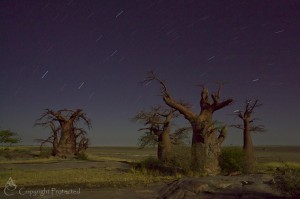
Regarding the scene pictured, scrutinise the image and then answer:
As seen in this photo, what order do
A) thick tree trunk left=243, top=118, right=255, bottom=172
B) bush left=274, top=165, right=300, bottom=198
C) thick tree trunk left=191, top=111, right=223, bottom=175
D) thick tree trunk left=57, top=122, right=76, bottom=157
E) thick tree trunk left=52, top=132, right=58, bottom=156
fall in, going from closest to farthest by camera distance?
1. bush left=274, top=165, right=300, bottom=198
2. thick tree trunk left=191, top=111, right=223, bottom=175
3. thick tree trunk left=243, top=118, right=255, bottom=172
4. thick tree trunk left=52, top=132, right=58, bottom=156
5. thick tree trunk left=57, top=122, right=76, bottom=157

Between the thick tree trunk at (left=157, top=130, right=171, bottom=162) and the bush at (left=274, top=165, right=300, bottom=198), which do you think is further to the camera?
the thick tree trunk at (left=157, top=130, right=171, bottom=162)

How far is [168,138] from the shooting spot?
72.1 ft

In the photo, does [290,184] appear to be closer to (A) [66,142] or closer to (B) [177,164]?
(B) [177,164]

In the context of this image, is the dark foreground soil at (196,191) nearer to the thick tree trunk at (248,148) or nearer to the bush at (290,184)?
the bush at (290,184)

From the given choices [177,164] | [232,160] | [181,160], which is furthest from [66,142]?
[232,160]

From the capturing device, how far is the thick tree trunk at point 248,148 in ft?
57.6

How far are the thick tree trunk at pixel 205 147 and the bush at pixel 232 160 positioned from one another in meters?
0.38

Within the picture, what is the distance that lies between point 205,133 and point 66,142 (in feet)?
62.4

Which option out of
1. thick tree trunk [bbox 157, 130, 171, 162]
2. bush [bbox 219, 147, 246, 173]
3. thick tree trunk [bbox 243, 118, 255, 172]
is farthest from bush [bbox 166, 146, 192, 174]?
thick tree trunk [bbox 243, 118, 255, 172]

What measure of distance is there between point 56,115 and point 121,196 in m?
23.8

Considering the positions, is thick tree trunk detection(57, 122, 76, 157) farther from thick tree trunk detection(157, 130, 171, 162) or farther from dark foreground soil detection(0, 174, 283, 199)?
dark foreground soil detection(0, 174, 283, 199)

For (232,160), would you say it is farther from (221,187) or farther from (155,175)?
(221,187)

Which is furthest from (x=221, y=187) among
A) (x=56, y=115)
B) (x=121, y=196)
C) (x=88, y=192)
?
(x=56, y=115)

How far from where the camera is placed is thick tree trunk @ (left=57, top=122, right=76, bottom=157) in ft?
106
